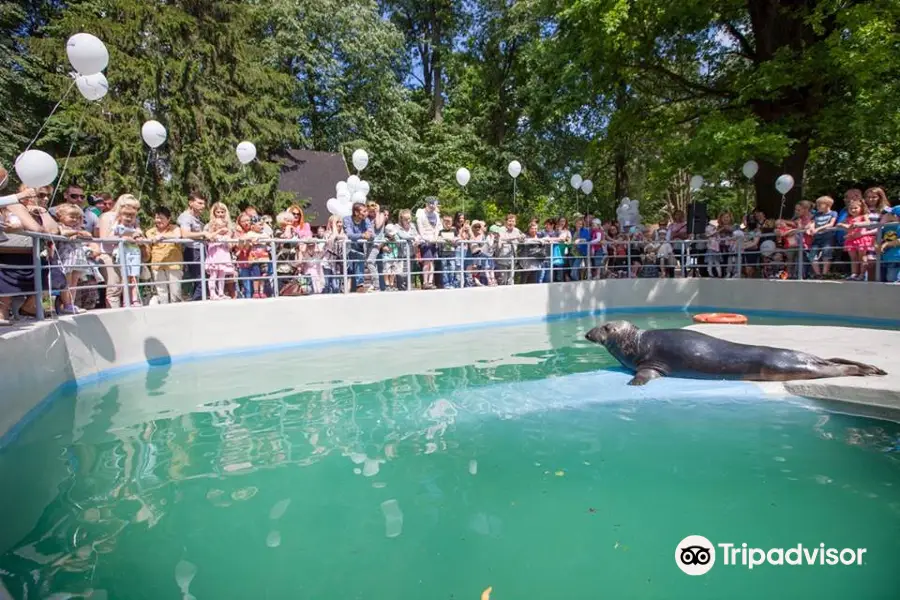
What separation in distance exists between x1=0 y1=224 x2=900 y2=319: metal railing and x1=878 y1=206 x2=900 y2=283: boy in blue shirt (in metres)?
0.04

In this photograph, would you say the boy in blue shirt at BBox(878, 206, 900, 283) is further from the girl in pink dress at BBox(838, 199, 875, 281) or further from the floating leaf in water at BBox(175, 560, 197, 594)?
the floating leaf in water at BBox(175, 560, 197, 594)

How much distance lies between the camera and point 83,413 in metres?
5.46

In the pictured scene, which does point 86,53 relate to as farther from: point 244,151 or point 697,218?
point 697,218

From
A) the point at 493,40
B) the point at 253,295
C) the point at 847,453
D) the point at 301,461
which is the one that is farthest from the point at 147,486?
the point at 493,40

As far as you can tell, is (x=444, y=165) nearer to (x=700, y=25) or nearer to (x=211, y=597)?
(x=700, y=25)

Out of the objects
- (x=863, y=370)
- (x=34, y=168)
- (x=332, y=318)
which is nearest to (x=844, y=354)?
(x=863, y=370)

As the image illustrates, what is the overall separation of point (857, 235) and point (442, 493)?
31.8ft

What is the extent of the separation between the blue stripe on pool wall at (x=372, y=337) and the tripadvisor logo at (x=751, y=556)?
4.79m

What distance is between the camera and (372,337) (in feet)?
31.1

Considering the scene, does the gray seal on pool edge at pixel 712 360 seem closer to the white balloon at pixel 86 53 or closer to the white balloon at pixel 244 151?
the white balloon at pixel 86 53

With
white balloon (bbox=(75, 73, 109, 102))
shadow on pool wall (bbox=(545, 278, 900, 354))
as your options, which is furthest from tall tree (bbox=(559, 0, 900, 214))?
white balloon (bbox=(75, 73, 109, 102))

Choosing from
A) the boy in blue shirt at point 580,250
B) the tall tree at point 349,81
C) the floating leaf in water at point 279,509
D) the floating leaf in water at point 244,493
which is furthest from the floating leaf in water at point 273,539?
the tall tree at point 349,81

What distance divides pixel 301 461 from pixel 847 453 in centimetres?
379

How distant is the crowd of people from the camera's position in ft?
22.3
